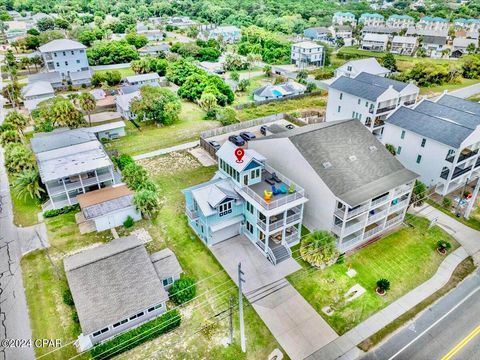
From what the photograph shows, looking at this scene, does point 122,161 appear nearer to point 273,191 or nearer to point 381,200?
point 273,191

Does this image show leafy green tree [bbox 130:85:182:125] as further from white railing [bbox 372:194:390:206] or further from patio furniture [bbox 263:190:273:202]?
white railing [bbox 372:194:390:206]

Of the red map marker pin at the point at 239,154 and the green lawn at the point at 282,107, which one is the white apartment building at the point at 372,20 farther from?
the red map marker pin at the point at 239,154

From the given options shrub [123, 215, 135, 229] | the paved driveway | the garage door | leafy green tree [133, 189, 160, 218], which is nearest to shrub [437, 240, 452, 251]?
the paved driveway

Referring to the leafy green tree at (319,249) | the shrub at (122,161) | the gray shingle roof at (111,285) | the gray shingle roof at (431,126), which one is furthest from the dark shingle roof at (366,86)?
the gray shingle roof at (111,285)

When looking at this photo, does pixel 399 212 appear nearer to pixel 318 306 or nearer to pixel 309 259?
pixel 309 259

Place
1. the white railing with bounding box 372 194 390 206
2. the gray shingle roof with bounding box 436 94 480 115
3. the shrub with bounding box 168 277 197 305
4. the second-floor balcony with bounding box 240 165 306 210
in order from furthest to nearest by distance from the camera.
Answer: the gray shingle roof with bounding box 436 94 480 115 < the white railing with bounding box 372 194 390 206 < the second-floor balcony with bounding box 240 165 306 210 < the shrub with bounding box 168 277 197 305

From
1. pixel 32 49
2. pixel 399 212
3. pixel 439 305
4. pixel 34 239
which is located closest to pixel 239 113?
pixel 399 212

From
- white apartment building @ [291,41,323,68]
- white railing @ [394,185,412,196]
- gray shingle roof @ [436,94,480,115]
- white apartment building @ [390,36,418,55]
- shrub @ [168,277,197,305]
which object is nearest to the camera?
shrub @ [168,277,197,305]
